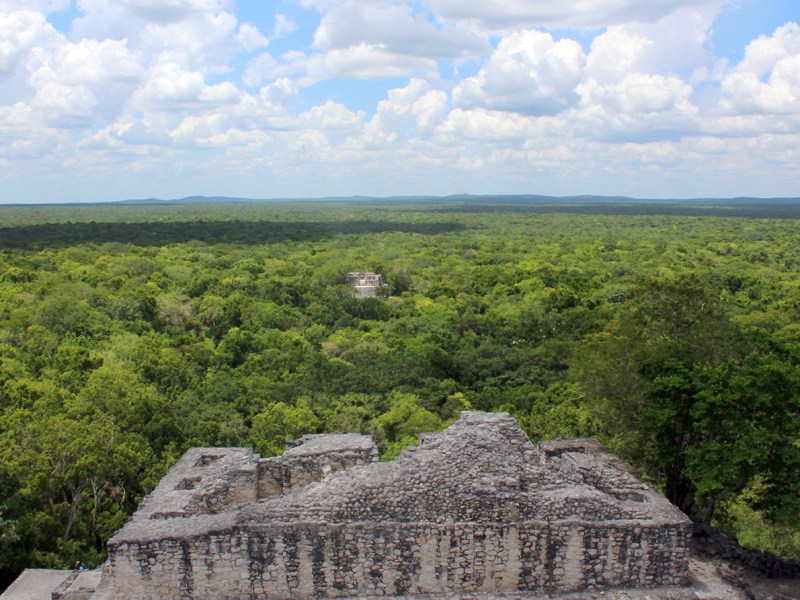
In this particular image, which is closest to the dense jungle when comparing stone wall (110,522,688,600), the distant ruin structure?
the distant ruin structure

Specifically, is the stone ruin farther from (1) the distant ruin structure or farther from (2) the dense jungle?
(1) the distant ruin structure

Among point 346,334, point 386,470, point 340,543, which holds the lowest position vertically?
point 346,334

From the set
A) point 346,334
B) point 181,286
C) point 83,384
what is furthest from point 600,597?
point 181,286

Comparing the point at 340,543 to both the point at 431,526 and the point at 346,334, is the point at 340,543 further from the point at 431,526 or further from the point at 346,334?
the point at 346,334

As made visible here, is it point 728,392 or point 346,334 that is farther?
point 346,334

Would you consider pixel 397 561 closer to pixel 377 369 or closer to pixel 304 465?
pixel 304 465

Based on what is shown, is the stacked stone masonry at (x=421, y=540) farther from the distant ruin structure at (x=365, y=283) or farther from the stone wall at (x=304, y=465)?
the distant ruin structure at (x=365, y=283)
